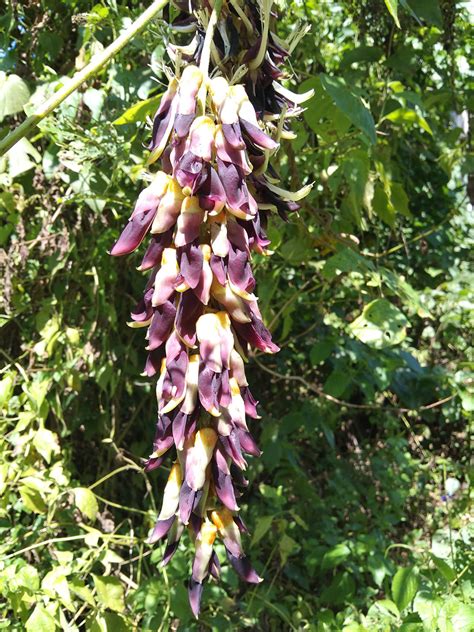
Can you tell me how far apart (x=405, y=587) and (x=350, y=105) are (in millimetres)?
887

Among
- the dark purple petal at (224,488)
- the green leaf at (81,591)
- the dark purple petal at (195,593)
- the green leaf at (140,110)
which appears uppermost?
the green leaf at (140,110)

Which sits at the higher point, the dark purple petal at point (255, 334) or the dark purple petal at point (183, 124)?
the dark purple petal at point (183, 124)

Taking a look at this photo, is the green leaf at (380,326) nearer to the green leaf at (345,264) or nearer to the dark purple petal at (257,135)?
the green leaf at (345,264)

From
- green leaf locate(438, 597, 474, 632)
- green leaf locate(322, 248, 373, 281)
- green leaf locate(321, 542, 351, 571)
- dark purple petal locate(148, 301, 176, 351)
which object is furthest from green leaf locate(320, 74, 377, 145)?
green leaf locate(321, 542, 351, 571)

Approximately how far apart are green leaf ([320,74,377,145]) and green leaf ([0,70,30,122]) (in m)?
0.59

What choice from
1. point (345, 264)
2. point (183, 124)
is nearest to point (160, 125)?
point (183, 124)

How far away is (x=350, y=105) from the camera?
1.02m

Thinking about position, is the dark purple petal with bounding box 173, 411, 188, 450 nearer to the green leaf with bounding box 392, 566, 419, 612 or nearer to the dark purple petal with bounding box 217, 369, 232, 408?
the dark purple petal with bounding box 217, 369, 232, 408

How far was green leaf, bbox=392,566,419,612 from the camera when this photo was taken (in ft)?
4.16

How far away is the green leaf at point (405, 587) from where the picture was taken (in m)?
1.27

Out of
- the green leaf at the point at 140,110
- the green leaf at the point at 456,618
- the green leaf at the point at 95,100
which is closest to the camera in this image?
the green leaf at the point at 140,110

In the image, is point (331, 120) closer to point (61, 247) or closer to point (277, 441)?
point (61, 247)

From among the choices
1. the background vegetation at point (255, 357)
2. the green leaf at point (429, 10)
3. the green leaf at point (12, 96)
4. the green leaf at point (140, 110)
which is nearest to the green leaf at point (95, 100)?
the background vegetation at point (255, 357)

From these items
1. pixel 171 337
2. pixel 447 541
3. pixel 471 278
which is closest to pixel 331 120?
pixel 171 337
